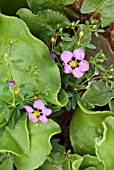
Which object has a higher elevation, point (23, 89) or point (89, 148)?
point (23, 89)

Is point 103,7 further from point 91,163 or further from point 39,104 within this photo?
point 91,163

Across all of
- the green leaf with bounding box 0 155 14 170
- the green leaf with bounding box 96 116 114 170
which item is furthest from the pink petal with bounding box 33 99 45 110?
the green leaf with bounding box 0 155 14 170

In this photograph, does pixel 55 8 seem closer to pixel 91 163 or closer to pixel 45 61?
pixel 45 61

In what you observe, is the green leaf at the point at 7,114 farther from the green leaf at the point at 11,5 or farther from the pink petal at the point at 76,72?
the green leaf at the point at 11,5

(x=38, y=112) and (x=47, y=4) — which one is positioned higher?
(x=47, y=4)

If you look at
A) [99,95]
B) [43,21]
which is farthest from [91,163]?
[43,21]

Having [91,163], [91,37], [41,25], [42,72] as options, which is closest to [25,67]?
[42,72]

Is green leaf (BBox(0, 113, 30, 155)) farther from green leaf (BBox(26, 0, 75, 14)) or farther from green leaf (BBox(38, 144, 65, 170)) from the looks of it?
green leaf (BBox(26, 0, 75, 14))

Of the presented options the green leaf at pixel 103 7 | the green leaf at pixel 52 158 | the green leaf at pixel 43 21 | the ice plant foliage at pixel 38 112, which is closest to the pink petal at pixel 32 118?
the ice plant foliage at pixel 38 112
